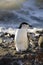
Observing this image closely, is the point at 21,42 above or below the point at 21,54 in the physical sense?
above

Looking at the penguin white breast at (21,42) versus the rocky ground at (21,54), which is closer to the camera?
the rocky ground at (21,54)

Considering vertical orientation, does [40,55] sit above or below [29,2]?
below

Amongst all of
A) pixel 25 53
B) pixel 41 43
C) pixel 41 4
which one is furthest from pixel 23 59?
pixel 41 4

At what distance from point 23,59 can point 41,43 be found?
1.69 feet

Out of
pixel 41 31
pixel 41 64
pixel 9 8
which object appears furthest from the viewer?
pixel 9 8

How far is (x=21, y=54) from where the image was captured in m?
3.66

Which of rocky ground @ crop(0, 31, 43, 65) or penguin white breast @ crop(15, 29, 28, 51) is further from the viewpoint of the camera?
penguin white breast @ crop(15, 29, 28, 51)

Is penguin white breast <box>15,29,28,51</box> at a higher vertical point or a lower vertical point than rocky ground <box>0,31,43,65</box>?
higher

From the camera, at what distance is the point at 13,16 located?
7137 mm

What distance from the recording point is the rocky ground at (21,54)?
3.47 m

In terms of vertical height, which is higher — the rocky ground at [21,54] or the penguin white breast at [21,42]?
the penguin white breast at [21,42]

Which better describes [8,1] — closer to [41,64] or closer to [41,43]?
[41,43]

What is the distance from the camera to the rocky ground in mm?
3469

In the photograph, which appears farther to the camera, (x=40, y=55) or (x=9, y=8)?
(x=9, y=8)
